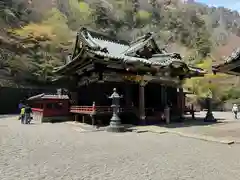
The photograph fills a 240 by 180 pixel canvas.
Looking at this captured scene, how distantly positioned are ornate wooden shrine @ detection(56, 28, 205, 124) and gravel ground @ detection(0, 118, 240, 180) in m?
6.47

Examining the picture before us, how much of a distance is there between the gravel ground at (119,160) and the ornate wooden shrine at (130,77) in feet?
21.2

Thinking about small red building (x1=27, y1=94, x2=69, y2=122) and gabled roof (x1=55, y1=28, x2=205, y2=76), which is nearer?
gabled roof (x1=55, y1=28, x2=205, y2=76)

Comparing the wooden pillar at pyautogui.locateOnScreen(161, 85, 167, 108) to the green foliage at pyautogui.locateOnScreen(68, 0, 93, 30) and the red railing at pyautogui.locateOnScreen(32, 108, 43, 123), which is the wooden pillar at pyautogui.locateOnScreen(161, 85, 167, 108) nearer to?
the red railing at pyautogui.locateOnScreen(32, 108, 43, 123)

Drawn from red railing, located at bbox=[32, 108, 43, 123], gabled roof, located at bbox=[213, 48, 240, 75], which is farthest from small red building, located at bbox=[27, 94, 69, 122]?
gabled roof, located at bbox=[213, 48, 240, 75]

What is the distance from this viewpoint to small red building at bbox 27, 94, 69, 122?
1967 cm

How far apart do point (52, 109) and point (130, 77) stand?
7.66m

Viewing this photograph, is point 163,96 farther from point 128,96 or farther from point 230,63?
point 230,63

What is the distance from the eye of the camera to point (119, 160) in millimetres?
6969

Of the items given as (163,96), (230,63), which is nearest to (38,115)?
(163,96)

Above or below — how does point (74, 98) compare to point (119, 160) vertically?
above

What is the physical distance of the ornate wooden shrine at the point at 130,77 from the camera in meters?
15.8

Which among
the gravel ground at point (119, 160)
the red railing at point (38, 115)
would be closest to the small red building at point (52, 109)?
the red railing at point (38, 115)

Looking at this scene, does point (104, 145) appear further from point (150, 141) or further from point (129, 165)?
point (129, 165)

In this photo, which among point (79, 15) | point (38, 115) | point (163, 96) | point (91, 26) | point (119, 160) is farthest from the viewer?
point (79, 15)
